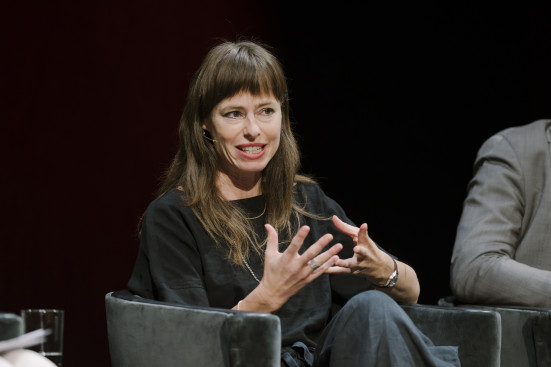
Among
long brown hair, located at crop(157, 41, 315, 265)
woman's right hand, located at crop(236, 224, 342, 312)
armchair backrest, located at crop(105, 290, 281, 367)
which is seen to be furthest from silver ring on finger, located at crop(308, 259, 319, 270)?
long brown hair, located at crop(157, 41, 315, 265)

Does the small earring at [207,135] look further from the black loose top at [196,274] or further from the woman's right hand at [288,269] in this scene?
the woman's right hand at [288,269]

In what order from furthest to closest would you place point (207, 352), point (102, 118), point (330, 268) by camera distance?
point (102, 118) → point (330, 268) → point (207, 352)

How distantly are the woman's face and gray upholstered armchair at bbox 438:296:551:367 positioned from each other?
735 mm

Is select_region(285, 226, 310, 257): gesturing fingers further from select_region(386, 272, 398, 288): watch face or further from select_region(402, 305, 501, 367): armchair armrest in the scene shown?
select_region(402, 305, 501, 367): armchair armrest

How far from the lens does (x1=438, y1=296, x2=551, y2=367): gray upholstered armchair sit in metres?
2.20

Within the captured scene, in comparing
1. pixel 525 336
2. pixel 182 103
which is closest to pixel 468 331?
pixel 525 336

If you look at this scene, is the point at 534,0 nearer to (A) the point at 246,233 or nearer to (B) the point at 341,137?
(B) the point at 341,137

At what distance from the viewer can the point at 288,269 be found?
1953 mm

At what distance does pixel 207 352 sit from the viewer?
186 cm

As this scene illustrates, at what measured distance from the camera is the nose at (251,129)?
7.36 ft

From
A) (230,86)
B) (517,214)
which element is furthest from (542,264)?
(230,86)

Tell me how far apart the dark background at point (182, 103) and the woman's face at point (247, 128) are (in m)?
0.83

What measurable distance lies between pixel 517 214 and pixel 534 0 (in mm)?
1872

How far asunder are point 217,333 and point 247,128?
637 millimetres
